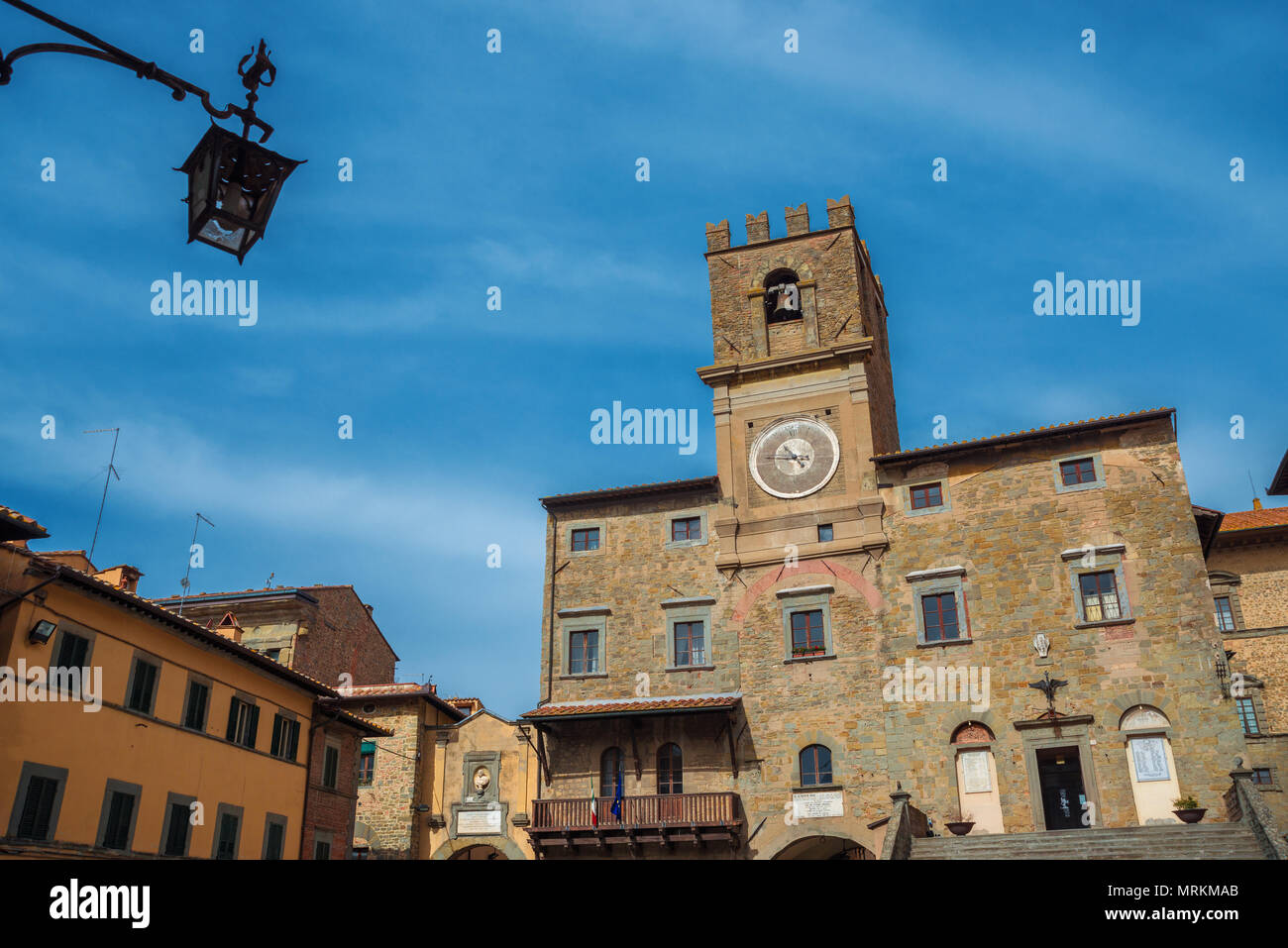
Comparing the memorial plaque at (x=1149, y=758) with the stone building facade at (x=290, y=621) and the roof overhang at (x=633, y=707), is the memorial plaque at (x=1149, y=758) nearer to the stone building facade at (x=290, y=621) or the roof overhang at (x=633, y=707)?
the roof overhang at (x=633, y=707)

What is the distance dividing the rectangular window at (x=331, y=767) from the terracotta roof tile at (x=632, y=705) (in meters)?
5.69

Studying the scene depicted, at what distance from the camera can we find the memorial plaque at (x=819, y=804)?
28516 mm

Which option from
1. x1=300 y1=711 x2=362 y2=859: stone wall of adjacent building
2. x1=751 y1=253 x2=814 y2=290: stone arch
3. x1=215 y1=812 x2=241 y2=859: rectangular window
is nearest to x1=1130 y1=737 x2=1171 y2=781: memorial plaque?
x1=751 y1=253 x2=814 y2=290: stone arch

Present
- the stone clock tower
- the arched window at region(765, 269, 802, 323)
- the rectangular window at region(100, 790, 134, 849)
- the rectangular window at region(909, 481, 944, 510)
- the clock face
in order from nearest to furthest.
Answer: the rectangular window at region(100, 790, 134, 849) → the rectangular window at region(909, 481, 944, 510) → the stone clock tower → the clock face → the arched window at region(765, 269, 802, 323)

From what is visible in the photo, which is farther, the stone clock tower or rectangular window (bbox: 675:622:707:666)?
the stone clock tower

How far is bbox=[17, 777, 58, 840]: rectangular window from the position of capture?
18.5 m

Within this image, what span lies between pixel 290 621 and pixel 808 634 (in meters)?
19.8

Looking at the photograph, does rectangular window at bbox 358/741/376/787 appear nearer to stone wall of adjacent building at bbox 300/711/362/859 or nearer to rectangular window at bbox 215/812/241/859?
stone wall of adjacent building at bbox 300/711/362/859

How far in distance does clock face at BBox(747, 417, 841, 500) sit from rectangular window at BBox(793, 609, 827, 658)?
3891 millimetres

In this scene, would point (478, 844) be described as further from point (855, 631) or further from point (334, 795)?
point (855, 631)

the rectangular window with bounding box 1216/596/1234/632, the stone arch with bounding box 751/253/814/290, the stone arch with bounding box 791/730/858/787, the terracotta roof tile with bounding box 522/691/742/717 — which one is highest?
the stone arch with bounding box 751/253/814/290
